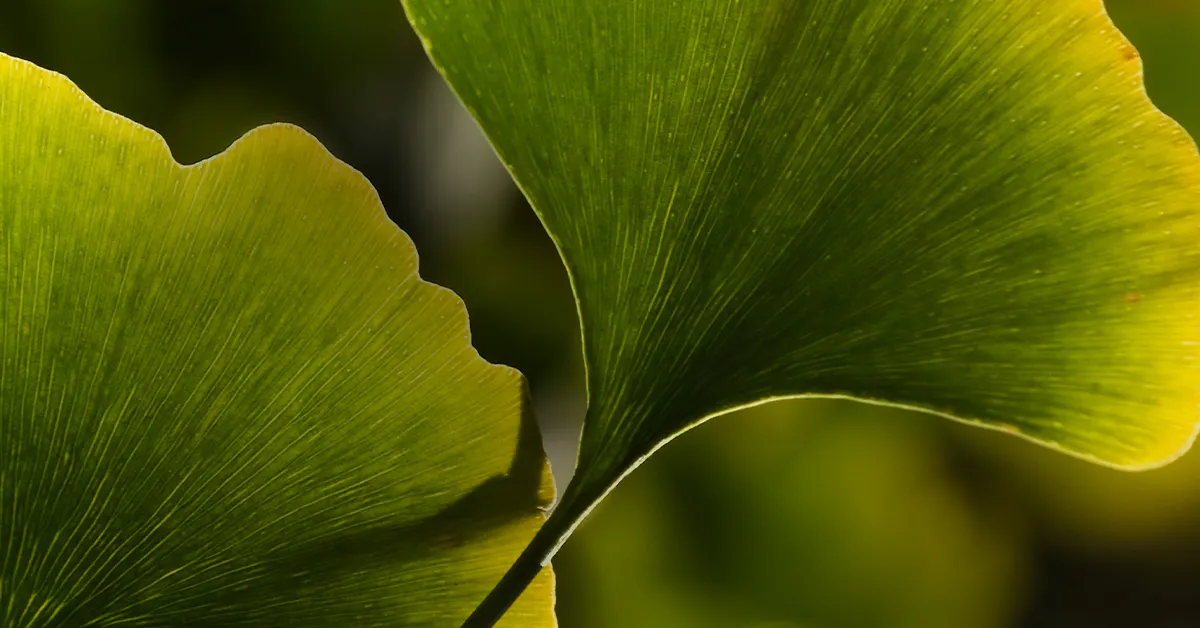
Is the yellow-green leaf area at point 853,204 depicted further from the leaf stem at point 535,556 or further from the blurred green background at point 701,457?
the blurred green background at point 701,457

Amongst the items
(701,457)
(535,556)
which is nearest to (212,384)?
(535,556)

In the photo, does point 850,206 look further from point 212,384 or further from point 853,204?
point 212,384

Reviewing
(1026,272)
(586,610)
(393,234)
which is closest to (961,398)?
(1026,272)

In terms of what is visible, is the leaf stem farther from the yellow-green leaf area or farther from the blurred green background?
the blurred green background

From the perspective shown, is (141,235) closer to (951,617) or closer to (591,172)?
(591,172)

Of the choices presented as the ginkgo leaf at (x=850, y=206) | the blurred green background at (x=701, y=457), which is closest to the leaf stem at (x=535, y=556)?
the ginkgo leaf at (x=850, y=206)

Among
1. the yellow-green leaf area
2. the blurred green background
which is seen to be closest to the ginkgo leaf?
the yellow-green leaf area
